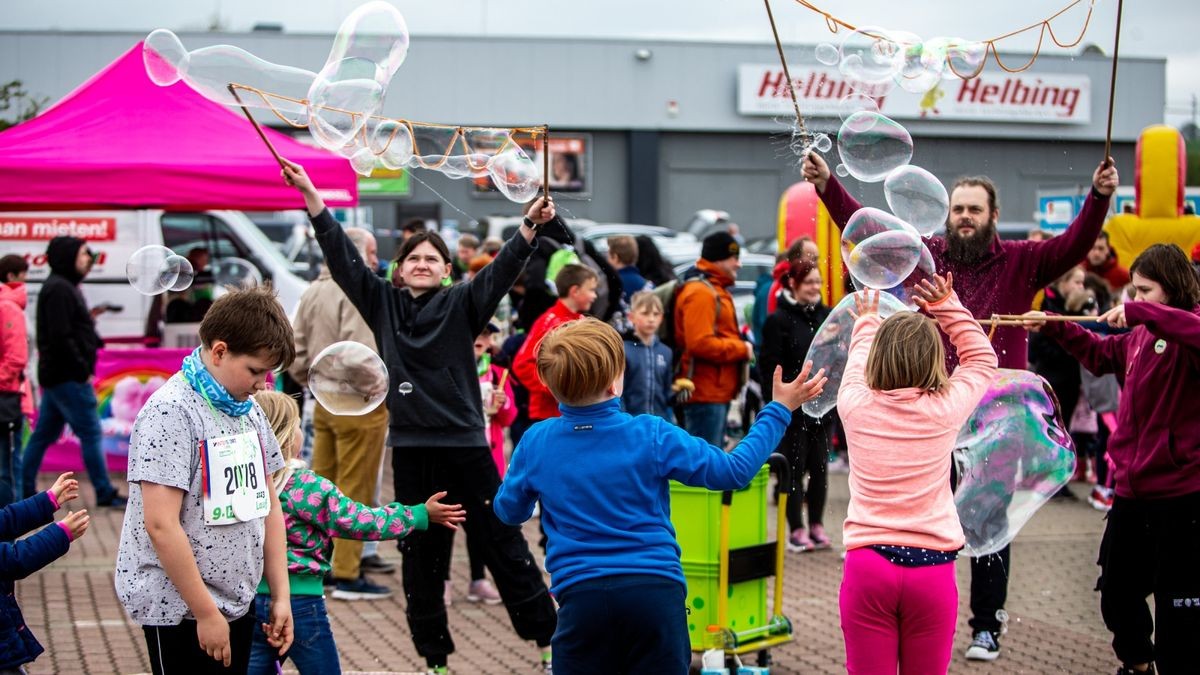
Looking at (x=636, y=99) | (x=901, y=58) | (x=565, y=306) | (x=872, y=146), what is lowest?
(x=565, y=306)

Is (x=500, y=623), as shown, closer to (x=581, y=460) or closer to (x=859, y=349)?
(x=859, y=349)

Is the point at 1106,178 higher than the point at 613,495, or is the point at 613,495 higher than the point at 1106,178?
the point at 1106,178

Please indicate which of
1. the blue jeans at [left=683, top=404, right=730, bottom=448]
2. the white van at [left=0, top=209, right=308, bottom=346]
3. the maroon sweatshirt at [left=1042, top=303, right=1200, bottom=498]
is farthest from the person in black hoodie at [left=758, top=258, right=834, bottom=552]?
the white van at [left=0, top=209, right=308, bottom=346]

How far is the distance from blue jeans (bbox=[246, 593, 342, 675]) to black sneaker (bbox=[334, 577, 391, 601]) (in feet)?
9.13

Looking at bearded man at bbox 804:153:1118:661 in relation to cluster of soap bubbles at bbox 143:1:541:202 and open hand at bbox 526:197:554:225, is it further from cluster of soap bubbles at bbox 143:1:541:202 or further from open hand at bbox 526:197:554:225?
Result: cluster of soap bubbles at bbox 143:1:541:202

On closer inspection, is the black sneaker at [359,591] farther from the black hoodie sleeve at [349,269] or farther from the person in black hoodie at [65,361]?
the person in black hoodie at [65,361]

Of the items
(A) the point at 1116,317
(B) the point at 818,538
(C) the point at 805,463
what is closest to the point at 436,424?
(A) the point at 1116,317

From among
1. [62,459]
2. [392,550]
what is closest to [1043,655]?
[392,550]

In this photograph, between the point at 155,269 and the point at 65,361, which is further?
the point at 65,361

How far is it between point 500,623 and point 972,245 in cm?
306

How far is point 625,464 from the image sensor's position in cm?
344

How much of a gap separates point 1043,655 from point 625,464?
128 inches

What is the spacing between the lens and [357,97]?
4.70 meters

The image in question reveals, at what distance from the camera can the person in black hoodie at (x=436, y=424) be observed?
5.11 m
